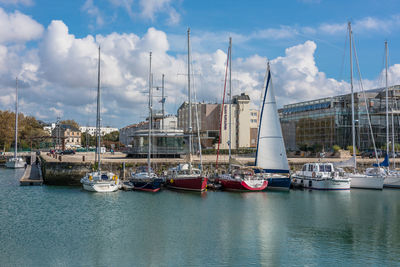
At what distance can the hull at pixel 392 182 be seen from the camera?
49000mm

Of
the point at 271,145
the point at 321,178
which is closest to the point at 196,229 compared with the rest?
the point at 271,145

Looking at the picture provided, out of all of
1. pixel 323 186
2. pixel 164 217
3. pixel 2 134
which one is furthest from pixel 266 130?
pixel 2 134

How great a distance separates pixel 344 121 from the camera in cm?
8656

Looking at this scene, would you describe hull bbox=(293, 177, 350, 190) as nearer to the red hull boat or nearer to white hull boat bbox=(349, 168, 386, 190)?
white hull boat bbox=(349, 168, 386, 190)

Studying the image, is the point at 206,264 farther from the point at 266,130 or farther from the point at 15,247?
the point at 266,130

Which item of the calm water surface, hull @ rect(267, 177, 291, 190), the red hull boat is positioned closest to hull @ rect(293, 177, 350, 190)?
the calm water surface

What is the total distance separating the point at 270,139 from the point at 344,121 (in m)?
46.7

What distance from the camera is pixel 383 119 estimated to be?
287ft

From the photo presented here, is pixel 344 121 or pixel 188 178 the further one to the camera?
pixel 344 121

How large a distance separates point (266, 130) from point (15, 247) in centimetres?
3051

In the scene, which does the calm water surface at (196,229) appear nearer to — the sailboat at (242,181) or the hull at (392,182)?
the sailboat at (242,181)

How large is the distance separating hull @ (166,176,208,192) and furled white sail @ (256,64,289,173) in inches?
321

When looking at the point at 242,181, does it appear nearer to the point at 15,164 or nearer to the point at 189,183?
the point at 189,183

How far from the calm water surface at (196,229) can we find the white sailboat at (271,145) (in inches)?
130
